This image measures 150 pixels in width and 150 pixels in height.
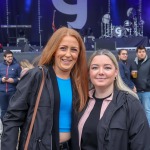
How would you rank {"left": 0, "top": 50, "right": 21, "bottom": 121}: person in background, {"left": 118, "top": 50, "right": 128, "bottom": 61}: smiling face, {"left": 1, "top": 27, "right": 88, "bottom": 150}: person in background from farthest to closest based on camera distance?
{"left": 118, "top": 50, "right": 128, "bottom": 61}: smiling face < {"left": 0, "top": 50, "right": 21, "bottom": 121}: person in background < {"left": 1, "top": 27, "right": 88, "bottom": 150}: person in background

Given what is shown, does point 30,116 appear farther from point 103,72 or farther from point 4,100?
point 4,100

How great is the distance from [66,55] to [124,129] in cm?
62

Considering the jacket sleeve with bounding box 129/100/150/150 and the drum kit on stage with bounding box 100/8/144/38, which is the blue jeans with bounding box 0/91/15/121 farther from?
the drum kit on stage with bounding box 100/8/144/38

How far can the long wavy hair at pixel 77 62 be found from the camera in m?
2.39

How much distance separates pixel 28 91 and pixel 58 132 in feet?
1.07

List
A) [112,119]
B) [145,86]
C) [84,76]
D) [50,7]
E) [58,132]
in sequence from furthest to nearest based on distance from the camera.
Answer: [50,7]
[145,86]
[84,76]
[58,132]
[112,119]

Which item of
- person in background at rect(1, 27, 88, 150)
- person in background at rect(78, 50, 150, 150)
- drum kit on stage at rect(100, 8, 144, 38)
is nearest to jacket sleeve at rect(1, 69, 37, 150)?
person in background at rect(1, 27, 88, 150)

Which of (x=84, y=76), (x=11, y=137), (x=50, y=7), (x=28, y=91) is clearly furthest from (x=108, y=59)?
(x=50, y=7)

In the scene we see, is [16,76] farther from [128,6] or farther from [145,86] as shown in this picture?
[128,6]

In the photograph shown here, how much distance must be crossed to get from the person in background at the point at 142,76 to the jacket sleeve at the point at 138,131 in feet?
15.5

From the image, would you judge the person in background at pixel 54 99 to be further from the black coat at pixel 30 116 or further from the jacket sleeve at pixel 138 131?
the jacket sleeve at pixel 138 131

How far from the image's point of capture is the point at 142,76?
271 inches

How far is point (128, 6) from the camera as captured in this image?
17.2 m

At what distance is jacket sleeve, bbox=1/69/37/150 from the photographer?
2.25 m
